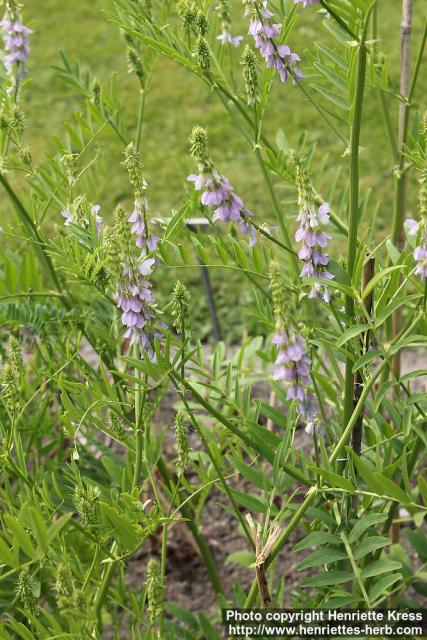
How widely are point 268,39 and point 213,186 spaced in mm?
286

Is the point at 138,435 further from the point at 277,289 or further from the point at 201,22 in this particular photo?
the point at 201,22

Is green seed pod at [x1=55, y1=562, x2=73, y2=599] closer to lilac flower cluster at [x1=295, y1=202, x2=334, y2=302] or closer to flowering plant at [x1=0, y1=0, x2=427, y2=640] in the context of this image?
flowering plant at [x1=0, y1=0, x2=427, y2=640]

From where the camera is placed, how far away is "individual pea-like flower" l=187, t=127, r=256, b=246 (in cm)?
143

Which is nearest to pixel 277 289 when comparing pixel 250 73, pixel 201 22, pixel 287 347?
pixel 287 347

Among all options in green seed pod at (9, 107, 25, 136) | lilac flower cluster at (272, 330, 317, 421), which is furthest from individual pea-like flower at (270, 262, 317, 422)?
green seed pod at (9, 107, 25, 136)

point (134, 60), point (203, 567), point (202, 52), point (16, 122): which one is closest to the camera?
point (202, 52)

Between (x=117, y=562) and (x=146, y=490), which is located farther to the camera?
(x=146, y=490)

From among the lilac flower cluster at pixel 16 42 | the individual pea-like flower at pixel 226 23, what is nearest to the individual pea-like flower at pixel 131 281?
the individual pea-like flower at pixel 226 23

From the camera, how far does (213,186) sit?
4.87 ft

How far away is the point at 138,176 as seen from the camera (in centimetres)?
147

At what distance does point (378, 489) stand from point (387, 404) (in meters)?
0.37

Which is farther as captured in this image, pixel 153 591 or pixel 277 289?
pixel 153 591

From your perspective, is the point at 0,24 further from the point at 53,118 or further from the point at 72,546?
the point at 53,118

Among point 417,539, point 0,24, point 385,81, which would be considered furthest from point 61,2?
point 417,539
